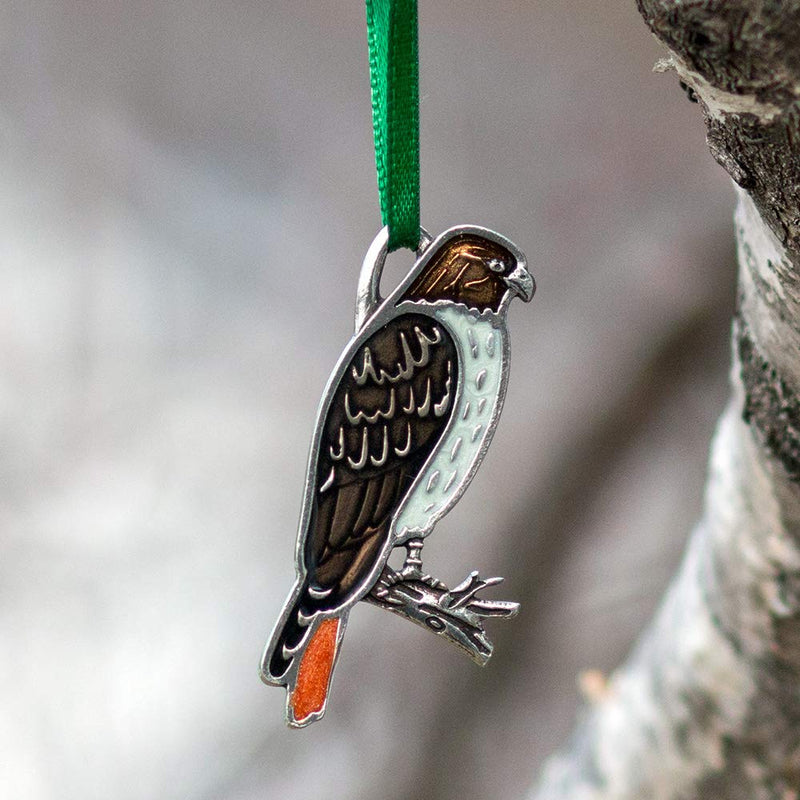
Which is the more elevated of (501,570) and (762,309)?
(501,570)

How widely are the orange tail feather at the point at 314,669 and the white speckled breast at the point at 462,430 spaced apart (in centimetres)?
8

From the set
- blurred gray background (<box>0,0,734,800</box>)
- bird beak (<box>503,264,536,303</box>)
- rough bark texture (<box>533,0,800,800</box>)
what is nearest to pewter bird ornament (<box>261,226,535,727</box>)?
bird beak (<box>503,264,536,303</box>)

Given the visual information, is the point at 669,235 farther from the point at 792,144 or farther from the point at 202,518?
the point at 792,144

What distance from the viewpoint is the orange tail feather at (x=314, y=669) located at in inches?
28.4

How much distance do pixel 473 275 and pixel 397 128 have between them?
12cm

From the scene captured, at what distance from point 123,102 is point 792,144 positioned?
2111 millimetres

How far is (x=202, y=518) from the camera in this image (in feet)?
7.25

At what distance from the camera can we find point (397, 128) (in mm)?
704

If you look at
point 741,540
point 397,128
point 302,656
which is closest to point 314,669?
point 302,656

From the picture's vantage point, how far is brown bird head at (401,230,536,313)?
73cm

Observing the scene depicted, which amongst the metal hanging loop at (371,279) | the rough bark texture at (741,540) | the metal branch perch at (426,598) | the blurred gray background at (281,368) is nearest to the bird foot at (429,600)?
the metal branch perch at (426,598)

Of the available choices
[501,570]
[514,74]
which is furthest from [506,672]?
[514,74]

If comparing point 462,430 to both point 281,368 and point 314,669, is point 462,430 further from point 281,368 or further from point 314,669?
point 281,368

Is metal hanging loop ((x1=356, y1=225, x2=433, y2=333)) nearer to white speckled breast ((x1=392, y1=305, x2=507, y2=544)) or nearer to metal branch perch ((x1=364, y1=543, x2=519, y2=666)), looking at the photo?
white speckled breast ((x1=392, y1=305, x2=507, y2=544))
